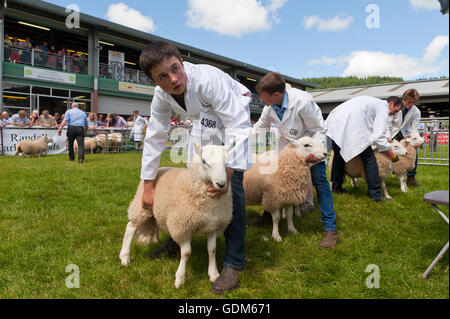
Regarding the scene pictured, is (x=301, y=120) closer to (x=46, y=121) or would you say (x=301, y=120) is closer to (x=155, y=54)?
(x=155, y=54)

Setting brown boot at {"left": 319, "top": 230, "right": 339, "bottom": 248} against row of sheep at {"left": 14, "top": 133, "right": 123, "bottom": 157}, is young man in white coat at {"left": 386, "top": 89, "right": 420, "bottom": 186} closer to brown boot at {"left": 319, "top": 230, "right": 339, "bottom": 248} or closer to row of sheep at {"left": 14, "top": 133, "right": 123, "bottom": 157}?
brown boot at {"left": 319, "top": 230, "right": 339, "bottom": 248}

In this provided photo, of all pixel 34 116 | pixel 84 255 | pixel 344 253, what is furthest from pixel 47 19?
pixel 344 253

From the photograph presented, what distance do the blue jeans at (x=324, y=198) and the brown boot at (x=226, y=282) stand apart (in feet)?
4.09

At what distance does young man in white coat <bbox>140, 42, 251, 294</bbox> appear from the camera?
205 cm

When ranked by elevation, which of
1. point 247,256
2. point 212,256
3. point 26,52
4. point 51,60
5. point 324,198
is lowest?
point 247,256

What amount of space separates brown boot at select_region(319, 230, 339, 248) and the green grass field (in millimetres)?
67

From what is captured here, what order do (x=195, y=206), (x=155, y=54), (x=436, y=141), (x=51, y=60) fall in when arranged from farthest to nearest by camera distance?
(x=51, y=60), (x=436, y=141), (x=195, y=206), (x=155, y=54)

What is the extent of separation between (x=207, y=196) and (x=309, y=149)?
1.57 meters

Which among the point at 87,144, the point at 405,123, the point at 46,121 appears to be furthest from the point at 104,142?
the point at 405,123

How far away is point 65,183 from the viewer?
5.61 metres

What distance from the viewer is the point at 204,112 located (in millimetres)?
2268

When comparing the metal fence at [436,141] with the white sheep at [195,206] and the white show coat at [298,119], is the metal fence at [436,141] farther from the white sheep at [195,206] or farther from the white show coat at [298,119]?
the white sheep at [195,206]
